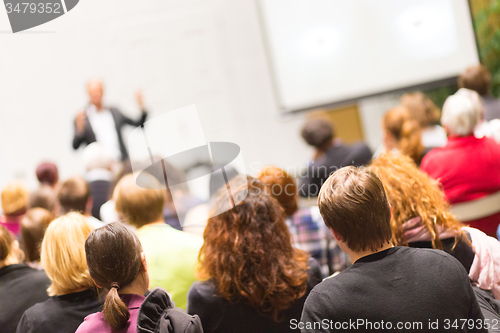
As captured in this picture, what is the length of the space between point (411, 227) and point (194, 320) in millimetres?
757

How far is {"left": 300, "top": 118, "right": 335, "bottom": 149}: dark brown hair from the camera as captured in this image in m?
3.09

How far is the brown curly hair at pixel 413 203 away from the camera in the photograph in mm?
1441

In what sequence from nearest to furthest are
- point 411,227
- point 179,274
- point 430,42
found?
point 411,227 < point 179,274 < point 430,42

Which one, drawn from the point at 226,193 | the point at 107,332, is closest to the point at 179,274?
the point at 226,193

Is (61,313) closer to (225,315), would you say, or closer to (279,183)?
(225,315)

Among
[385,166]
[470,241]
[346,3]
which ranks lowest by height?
[470,241]

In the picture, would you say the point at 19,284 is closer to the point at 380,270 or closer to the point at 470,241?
the point at 380,270

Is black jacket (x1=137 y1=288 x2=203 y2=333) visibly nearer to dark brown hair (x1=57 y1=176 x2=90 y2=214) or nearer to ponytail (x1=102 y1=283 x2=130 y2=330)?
ponytail (x1=102 y1=283 x2=130 y2=330)

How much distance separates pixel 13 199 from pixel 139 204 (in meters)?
1.19

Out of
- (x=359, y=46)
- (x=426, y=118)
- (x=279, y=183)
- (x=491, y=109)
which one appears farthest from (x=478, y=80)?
(x=279, y=183)

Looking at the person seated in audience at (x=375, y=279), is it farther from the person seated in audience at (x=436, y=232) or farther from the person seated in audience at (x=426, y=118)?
the person seated in audience at (x=426, y=118)

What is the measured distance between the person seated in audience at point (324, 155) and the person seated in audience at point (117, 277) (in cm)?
184

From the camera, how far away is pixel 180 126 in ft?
4.79

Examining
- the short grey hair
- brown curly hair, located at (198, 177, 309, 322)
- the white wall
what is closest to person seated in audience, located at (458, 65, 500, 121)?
the short grey hair
